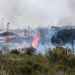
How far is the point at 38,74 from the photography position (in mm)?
7934

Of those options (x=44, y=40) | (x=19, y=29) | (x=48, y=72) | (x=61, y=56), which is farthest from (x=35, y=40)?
(x=48, y=72)

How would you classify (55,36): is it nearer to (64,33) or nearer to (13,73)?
(64,33)

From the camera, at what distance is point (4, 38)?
2820cm

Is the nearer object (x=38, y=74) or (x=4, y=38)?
(x=38, y=74)

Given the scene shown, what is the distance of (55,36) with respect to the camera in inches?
1064

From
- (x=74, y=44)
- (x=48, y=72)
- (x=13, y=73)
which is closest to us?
(x=13, y=73)

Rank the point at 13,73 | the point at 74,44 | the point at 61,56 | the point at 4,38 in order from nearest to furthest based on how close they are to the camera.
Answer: the point at 13,73
the point at 61,56
the point at 74,44
the point at 4,38

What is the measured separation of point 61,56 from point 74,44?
13836 mm

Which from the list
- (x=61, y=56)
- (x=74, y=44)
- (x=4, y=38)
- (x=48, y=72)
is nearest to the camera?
(x=48, y=72)

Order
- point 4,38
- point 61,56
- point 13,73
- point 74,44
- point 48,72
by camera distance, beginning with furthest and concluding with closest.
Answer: point 4,38 < point 74,44 < point 61,56 < point 48,72 < point 13,73

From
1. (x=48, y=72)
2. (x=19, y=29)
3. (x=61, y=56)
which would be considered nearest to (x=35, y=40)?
(x=19, y=29)

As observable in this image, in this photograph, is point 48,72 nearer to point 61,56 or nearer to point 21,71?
point 21,71

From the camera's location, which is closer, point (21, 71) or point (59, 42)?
point (21, 71)

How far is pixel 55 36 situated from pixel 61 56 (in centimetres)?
1436
